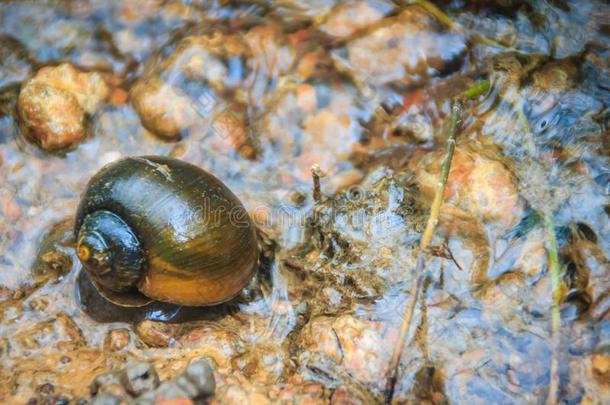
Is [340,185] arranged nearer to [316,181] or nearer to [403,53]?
[316,181]

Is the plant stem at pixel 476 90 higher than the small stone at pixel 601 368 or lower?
higher

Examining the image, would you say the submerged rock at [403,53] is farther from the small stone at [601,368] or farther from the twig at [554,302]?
the small stone at [601,368]

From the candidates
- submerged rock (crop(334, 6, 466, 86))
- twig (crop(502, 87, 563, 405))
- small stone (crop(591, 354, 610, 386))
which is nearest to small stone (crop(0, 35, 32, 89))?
submerged rock (crop(334, 6, 466, 86))

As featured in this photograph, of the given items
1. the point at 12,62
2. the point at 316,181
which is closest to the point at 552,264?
the point at 316,181

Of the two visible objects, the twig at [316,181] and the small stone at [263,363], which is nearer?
the small stone at [263,363]

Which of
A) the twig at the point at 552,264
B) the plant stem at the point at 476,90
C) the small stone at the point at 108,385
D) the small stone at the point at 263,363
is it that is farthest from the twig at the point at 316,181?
the small stone at the point at 108,385

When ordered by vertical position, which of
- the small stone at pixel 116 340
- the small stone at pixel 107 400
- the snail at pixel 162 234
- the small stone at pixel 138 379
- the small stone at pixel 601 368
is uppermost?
the snail at pixel 162 234

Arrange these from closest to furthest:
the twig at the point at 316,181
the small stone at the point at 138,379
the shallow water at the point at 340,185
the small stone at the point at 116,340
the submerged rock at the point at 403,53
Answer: the small stone at the point at 138,379, the shallow water at the point at 340,185, the small stone at the point at 116,340, the twig at the point at 316,181, the submerged rock at the point at 403,53

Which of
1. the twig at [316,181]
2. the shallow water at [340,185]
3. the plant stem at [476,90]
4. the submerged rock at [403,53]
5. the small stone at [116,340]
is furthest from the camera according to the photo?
the submerged rock at [403,53]
